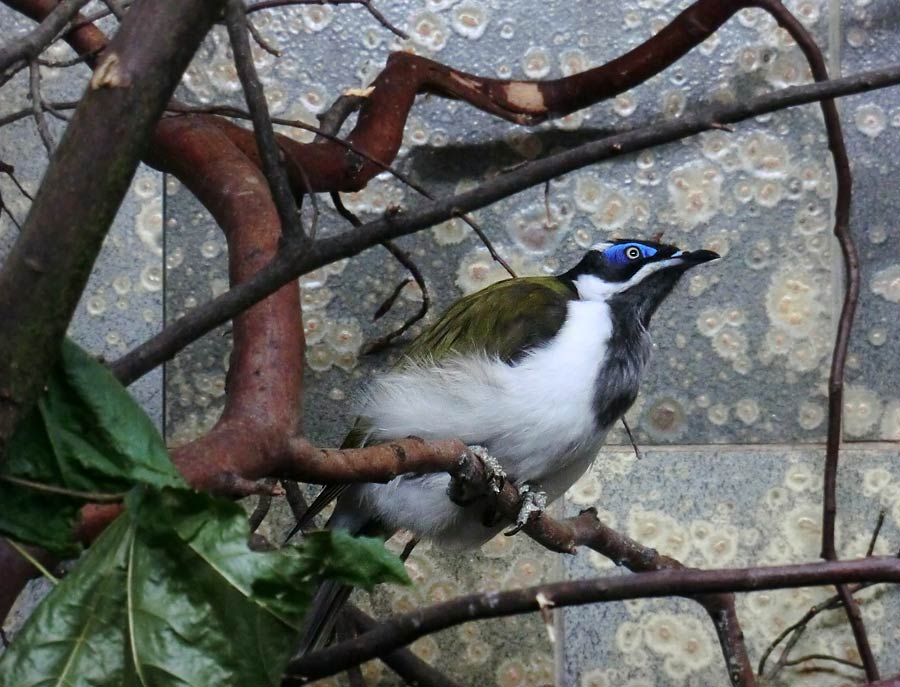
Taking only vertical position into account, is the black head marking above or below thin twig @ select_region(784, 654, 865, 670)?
above

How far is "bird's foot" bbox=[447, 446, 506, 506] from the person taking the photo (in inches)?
46.5

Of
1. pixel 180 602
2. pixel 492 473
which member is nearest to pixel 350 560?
pixel 180 602

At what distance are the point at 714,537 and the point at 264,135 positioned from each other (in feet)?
4.43

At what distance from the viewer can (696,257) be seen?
1.72 metres

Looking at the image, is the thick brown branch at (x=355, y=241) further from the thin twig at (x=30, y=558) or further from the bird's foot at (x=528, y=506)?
the bird's foot at (x=528, y=506)

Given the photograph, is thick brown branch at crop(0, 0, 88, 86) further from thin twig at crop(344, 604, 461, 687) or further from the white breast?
thin twig at crop(344, 604, 461, 687)

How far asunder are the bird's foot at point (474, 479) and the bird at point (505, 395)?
0.51 ft

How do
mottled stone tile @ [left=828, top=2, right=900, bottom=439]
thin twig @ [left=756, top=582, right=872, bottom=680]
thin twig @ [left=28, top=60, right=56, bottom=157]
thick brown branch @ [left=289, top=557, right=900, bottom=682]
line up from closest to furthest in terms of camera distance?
thick brown branch @ [left=289, top=557, right=900, bottom=682] → thin twig @ [left=28, top=60, right=56, bottom=157] → thin twig @ [left=756, top=582, right=872, bottom=680] → mottled stone tile @ [left=828, top=2, right=900, bottom=439]

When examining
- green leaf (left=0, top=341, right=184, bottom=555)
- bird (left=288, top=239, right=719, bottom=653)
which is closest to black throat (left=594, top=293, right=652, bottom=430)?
bird (left=288, top=239, right=719, bottom=653)

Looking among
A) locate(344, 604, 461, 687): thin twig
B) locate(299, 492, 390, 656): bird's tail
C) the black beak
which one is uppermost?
the black beak

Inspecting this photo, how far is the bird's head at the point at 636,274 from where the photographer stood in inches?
68.5

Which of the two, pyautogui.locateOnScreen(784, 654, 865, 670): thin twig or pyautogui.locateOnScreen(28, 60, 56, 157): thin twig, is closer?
pyautogui.locateOnScreen(28, 60, 56, 157): thin twig

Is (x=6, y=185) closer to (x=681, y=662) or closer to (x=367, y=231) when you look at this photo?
(x=681, y=662)

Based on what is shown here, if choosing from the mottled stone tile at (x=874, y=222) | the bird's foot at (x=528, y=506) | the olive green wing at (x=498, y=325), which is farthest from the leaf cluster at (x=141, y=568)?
the mottled stone tile at (x=874, y=222)
